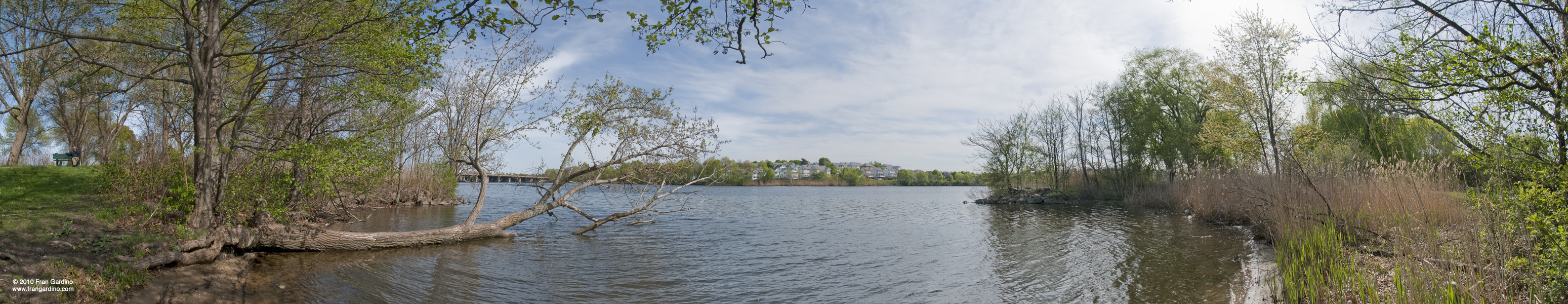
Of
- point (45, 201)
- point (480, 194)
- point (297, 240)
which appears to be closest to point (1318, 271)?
point (297, 240)

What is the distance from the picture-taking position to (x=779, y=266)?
981 cm

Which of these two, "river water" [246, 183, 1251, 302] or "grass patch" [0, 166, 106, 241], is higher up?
"grass patch" [0, 166, 106, 241]

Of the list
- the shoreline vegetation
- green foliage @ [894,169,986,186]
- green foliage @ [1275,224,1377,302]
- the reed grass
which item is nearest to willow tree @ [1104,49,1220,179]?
the shoreline vegetation

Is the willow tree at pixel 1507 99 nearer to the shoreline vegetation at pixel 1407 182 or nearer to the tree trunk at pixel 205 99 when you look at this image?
the shoreline vegetation at pixel 1407 182

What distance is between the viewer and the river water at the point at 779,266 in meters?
7.40

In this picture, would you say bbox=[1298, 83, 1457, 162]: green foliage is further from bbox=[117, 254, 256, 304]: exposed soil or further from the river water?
bbox=[117, 254, 256, 304]: exposed soil

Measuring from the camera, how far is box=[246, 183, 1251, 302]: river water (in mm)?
7398

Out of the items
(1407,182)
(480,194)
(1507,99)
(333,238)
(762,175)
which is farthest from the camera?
(762,175)

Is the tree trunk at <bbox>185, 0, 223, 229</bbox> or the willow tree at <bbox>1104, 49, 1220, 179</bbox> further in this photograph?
the willow tree at <bbox>1104, 49, 1220, 179</bbox>

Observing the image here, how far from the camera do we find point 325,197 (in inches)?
508

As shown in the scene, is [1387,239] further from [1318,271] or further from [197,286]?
[197,286]

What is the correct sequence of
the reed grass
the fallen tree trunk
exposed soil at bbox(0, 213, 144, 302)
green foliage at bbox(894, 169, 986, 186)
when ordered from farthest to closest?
1. green foliage at bbox(894, 169, 986, 186)
2. the fallen tree trunk
3. exposed soil at bbox(0, 213, 144, 302)
4. the reed grass

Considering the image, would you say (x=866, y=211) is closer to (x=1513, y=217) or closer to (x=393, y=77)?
(x=393, y=77)

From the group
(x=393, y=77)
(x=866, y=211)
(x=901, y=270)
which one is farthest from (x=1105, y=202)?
(x=393, y=77)
